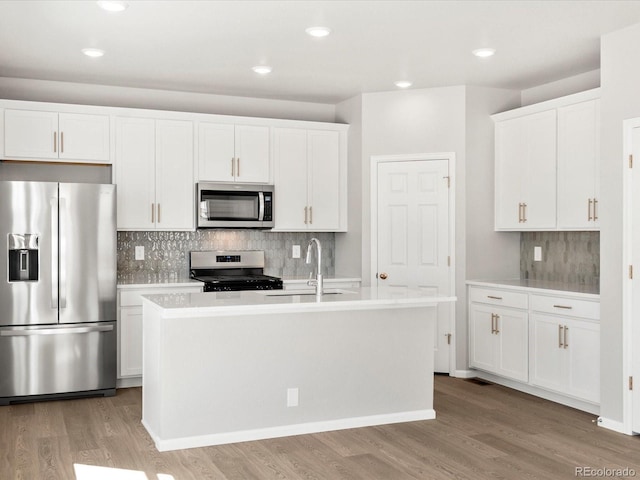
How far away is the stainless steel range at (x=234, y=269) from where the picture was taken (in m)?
5.92

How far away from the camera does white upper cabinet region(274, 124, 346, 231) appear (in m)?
6.38

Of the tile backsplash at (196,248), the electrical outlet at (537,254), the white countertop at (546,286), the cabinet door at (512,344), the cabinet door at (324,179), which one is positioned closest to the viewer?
the white countertop at (546,286)

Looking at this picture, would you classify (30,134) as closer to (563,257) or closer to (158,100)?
(158,100)

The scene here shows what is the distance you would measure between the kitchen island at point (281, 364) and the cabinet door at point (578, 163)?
141 centimetres

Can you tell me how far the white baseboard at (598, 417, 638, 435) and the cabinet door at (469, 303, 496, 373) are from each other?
127 cm

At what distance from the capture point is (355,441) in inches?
163

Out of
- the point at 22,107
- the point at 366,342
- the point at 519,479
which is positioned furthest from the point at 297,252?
the point at 519,479

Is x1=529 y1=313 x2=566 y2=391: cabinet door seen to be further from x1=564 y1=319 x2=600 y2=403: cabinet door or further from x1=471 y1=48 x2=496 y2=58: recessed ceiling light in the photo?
x1=471 y1=48 x2=496 y2=58: recessed ceiling light

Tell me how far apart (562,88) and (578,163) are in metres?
0.97

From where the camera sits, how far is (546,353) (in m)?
5.14

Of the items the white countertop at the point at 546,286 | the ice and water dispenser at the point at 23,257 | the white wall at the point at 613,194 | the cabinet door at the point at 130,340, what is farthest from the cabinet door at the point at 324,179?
the white wall at the point at 613,194

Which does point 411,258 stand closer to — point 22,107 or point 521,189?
point 521,189

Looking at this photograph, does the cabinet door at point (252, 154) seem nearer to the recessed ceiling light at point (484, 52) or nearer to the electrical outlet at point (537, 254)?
the recessed ceiling light at point (484, 52)

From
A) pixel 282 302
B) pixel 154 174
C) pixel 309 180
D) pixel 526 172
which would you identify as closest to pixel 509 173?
pixel 526 172
